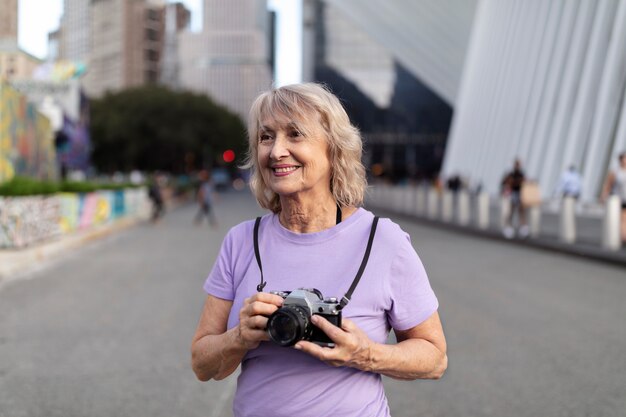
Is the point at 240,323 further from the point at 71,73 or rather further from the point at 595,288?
the point at 71,73

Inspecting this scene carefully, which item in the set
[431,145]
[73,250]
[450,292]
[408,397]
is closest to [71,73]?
[73,250]

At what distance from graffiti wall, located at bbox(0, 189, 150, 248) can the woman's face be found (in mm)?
13596

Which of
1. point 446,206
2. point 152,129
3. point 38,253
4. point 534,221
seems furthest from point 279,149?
point 152,129

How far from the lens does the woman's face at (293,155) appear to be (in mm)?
2133

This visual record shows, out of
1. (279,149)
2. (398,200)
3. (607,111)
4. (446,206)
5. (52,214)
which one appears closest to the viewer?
(279,149)

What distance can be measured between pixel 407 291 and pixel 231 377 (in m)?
3.96

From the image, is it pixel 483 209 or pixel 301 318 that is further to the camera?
pixel 483 209

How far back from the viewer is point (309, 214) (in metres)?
2.20

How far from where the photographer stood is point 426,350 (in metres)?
2.10

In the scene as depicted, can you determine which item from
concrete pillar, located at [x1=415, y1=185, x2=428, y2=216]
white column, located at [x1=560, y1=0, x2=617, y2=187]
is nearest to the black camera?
white column, located at [x1=560, y1=0, x2=617, y2=187]

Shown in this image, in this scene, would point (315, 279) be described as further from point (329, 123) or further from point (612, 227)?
point (612, 227)

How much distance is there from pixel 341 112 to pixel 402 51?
80.6 m

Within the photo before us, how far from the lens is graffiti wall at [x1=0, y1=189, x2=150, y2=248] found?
14805 millimetres

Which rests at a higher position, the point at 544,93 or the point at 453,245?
the point at 544,93
